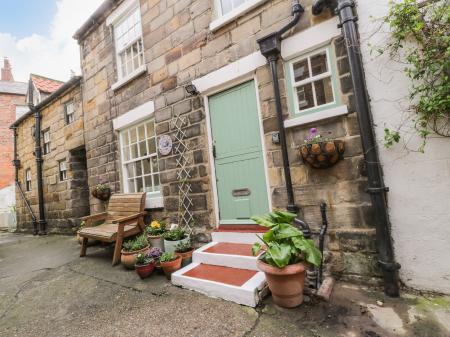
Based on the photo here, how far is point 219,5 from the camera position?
400cm

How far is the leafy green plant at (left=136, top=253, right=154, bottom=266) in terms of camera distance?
10.8 ft

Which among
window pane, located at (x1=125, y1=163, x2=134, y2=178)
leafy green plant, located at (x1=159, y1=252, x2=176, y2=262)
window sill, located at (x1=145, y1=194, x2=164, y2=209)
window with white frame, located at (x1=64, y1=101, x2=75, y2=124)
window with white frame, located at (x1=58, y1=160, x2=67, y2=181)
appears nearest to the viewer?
leafy green plant, located at (x1=159, y1=252, x2=176, y2=262)

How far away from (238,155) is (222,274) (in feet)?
5.56

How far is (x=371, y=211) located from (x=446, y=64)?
1484 mm

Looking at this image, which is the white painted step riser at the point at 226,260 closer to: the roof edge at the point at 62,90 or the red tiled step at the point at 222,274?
the red tiled step at the point at 222,274

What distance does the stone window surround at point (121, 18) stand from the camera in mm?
4961

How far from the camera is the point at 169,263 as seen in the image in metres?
3.17

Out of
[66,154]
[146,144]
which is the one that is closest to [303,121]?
[146,144]

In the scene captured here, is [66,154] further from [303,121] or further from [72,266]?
[303,121]

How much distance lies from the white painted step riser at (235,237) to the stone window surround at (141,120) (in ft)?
4.67

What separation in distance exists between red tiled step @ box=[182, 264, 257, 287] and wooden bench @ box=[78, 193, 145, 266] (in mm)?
1519

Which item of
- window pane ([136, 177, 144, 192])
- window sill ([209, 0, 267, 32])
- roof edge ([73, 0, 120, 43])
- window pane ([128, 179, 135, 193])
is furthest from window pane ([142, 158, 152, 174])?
roof edge ([73, 0, 120, 43])

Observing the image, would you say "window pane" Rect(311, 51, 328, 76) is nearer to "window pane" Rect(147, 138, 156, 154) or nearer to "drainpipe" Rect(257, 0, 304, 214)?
"drainpipe" Rect(257, 0, 304, 214)

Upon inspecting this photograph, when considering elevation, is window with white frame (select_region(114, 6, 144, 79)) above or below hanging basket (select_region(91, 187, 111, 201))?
above
